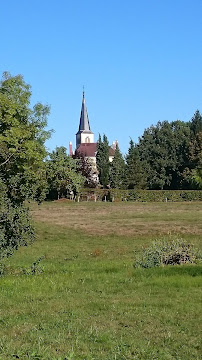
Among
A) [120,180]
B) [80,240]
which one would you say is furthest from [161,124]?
[80,240]

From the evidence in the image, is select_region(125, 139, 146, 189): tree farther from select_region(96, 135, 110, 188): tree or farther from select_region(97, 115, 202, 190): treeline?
select_region(96, 135, 110, 188): tree

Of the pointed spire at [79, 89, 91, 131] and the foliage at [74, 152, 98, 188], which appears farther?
the pointed spire at [79, 89, 91, 131]

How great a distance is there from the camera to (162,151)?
3541 inches

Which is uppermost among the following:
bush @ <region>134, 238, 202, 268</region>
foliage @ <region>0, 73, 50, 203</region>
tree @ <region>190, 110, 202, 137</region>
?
tree @ <region>190, 110, 202, 137</region>

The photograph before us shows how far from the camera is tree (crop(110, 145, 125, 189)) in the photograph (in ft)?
→ 288

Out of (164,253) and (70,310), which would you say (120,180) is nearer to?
(164,253)

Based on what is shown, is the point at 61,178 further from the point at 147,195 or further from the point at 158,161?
the point at 158,161

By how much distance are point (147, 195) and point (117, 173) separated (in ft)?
69.2

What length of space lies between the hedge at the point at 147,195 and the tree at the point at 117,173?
55.5 ft

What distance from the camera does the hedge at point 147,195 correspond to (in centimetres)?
6744

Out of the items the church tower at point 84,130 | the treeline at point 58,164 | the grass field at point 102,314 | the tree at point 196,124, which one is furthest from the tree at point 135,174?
the grass field at point 102,314

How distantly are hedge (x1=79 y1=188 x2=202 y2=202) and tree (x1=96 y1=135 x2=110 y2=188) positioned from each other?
19.9 m

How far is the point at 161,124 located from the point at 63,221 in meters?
67.5

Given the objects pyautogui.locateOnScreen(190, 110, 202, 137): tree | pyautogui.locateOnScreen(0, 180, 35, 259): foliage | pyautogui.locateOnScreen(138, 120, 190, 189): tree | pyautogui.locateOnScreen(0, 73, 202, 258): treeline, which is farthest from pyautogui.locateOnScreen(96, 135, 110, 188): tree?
pyautogui.locateOnScreen(0, 180, 35, 259): foliage
